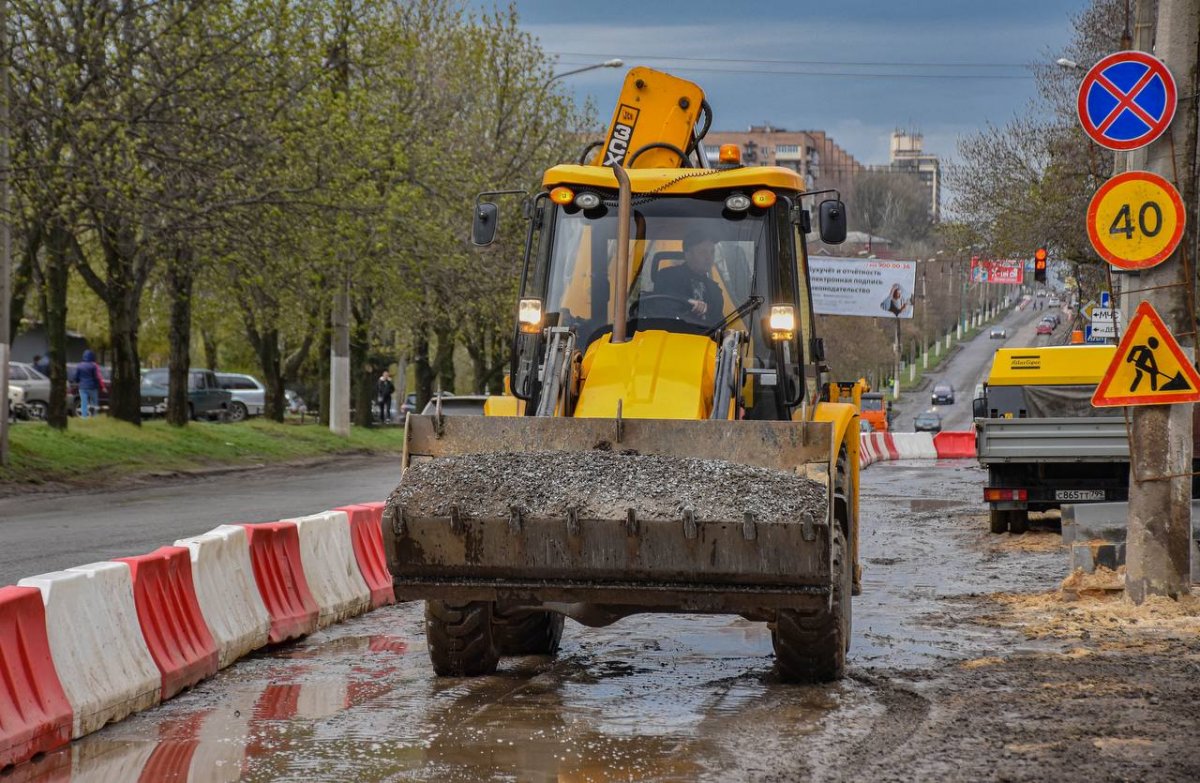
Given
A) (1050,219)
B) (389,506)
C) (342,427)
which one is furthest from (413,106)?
(389,506)

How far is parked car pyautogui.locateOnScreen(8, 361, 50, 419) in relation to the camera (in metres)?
42.2

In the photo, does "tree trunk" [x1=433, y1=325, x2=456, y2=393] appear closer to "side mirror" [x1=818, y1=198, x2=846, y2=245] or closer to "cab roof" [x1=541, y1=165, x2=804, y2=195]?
"cab roof" [x1=541, y1=165, x2=804, y2=195]

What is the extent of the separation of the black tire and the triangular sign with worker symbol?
408cm

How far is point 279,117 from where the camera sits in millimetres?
27062

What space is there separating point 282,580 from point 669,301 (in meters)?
3.20

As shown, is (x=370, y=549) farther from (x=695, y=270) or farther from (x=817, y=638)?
(x=817, y=638)

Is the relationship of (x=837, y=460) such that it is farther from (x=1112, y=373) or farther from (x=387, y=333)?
(x=387, y=333)

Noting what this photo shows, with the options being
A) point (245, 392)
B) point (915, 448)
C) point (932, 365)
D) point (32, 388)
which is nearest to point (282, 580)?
point (32, 388)

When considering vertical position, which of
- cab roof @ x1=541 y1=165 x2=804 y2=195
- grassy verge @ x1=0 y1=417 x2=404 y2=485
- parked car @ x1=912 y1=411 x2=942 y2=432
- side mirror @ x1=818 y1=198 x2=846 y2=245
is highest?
cab roof @ x1=541 y1=165 x2=804 y2=195

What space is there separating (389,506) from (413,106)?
112 ft

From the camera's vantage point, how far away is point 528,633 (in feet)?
31.5

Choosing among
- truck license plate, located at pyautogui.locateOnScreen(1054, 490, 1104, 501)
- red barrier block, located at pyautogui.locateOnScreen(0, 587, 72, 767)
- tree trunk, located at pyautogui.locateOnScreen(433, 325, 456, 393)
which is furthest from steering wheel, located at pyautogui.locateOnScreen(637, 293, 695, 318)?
tree trunk, located at pyautogui.locateOnScreen(433, 325, 456, 393)

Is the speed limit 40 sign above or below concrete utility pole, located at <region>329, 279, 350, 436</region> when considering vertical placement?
above

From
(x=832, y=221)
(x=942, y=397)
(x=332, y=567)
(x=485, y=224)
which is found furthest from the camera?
(x=942, y=397)
